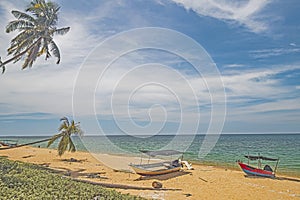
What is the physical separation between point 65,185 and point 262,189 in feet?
36.2

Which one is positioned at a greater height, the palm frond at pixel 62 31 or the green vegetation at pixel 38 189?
the palm frond at pixel 62 31

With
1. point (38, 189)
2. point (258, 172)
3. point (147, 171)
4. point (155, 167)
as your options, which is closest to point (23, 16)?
point (147, 171)

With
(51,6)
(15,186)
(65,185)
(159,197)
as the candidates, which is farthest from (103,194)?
(51,6)

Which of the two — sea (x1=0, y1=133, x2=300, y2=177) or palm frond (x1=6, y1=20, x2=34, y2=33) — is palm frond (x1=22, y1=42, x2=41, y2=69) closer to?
palm frond (x1=6, y1=20, x2=34, y2=33)

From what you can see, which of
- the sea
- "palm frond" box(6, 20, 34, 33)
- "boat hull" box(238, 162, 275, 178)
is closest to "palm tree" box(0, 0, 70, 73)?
"palm frond" box(6, 20, 34, 33)

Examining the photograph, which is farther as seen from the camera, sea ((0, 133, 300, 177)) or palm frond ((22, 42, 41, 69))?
sea ((0, 133, 300, 177))

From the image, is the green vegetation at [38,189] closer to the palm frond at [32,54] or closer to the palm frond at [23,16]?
the palm frond at [32,54]

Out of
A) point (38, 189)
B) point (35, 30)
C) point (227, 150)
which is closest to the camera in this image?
point (38, 189)

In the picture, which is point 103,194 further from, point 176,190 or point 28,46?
point 28,46

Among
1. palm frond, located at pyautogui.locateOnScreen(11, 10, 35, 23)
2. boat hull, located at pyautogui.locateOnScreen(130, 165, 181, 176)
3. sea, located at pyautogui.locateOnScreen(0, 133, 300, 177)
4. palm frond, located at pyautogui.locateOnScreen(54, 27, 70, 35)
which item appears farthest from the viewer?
sea, located at pyautogui.locateOnScreen(0, 133, 300, 177)

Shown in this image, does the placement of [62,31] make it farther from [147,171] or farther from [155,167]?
[155,167]

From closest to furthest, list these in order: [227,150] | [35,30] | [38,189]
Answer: [38,189]
[35,30]
[227,150]

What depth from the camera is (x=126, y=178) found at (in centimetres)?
1698

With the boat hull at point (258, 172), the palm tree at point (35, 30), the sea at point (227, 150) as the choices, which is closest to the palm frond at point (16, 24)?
the palm tree at point (35, 30)
